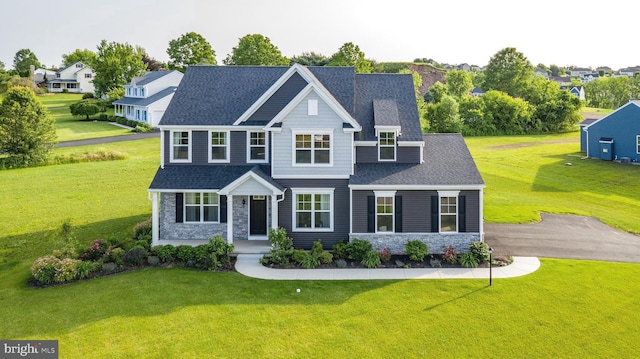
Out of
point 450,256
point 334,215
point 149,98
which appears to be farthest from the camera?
point 149,98

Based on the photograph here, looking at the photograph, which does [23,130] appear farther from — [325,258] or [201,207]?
[325,258]

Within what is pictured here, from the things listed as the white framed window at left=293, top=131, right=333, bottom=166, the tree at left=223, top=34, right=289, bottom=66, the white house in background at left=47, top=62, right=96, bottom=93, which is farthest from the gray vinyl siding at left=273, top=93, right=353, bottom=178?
the white house in background at left=47, top=62, right=96, bottom=93

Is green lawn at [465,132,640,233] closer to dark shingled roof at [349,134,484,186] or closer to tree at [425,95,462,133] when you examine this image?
dark shingled roof at [349,134,484,186]

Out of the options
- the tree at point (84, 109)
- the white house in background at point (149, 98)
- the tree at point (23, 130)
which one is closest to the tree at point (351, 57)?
the white house in background at point (149, 98)

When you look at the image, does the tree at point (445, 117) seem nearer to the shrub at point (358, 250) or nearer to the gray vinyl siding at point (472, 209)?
the gray vinyl siding at point (472, 209)

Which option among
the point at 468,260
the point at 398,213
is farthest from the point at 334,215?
the point at 468,260

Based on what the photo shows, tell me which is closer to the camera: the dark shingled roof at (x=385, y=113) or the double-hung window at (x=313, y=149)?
the double-hung window at (x=313, y=149)
